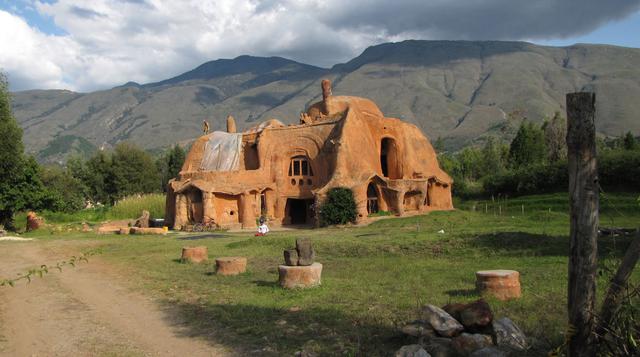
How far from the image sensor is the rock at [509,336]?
675 centimetres

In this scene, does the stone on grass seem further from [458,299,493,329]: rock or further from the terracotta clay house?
the terracotta clay house

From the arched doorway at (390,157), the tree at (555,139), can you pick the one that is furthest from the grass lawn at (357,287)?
the tree at (555,139)

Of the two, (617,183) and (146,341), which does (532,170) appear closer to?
(617,183)

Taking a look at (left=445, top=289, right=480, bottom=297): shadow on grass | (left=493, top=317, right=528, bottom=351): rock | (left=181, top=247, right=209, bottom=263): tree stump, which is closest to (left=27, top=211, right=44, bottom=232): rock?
(left=181, top=247, right=209, bottom=263): tree stump

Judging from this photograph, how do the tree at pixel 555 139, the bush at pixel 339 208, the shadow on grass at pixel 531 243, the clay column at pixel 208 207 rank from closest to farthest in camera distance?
the shadow on grass at pixel 531 243
the bush at pixel 339 208
the clay column at pixel 208 207
the tree at pixel 555 139

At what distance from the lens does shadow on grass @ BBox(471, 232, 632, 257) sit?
15244 mm

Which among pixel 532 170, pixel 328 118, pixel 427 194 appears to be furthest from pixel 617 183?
pixel 328 118

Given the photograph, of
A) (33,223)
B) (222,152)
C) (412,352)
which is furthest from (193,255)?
(222,152)

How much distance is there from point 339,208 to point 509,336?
2395 centimetres

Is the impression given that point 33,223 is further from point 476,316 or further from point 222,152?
point 476,316

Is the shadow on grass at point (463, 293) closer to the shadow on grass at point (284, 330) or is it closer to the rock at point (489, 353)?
the shadow on grass at point (284, 330)

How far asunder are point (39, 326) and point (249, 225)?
24.0 metres

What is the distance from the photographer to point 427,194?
3653cm

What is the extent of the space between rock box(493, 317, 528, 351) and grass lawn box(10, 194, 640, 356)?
0.19 m
